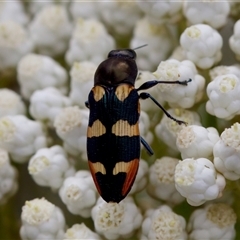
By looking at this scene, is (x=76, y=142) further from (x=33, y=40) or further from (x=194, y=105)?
(x=33, y=40)

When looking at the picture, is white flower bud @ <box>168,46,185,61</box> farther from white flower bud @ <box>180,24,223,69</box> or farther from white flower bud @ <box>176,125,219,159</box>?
white flower bud @ <box>176,125,219,159</box>

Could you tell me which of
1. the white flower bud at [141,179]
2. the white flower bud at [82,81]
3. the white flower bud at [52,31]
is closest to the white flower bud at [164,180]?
the white flower bud at [141,179]

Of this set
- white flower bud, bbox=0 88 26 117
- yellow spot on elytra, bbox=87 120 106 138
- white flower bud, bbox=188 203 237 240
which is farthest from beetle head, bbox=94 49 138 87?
white flower bud, bbox=188 203 237 240

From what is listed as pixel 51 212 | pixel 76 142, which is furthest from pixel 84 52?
pixel 51 212

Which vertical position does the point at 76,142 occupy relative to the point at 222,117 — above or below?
below

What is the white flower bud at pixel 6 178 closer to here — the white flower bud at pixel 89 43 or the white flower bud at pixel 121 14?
the white flower bud at pixel 89 43
